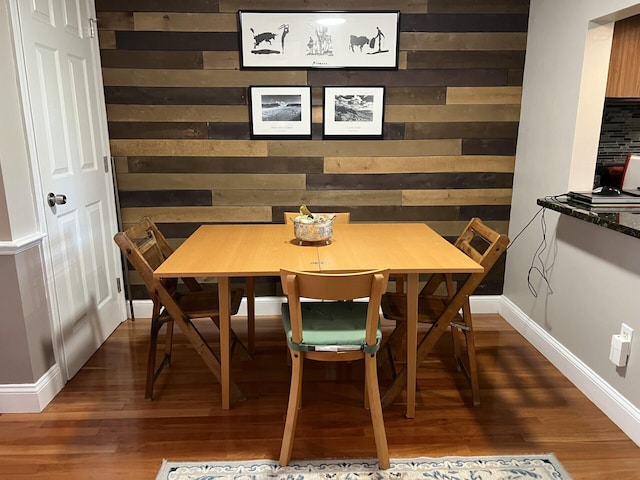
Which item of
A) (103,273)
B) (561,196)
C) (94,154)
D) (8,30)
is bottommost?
(103,273)

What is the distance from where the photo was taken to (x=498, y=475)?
184cm

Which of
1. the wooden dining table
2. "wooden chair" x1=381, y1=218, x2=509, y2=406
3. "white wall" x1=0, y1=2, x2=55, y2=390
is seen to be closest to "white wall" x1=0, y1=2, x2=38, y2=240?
"white wall" x1=0, y1=2, x2=55, y2=390

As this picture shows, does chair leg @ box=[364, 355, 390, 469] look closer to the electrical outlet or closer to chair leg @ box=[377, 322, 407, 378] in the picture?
chair leg @ box=[377, 322, 407, 378]

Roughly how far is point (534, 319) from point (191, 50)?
278cm

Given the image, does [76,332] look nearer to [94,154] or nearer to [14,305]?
[14,305]

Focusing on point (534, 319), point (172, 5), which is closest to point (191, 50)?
point (172, 5)

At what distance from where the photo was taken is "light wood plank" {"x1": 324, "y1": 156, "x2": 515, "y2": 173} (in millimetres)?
3195

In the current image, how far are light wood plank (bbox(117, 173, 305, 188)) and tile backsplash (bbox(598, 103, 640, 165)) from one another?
2.52m

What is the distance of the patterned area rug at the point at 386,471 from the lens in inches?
72.1

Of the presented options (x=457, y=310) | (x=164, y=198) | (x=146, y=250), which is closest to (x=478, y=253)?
(x=457, y=310)

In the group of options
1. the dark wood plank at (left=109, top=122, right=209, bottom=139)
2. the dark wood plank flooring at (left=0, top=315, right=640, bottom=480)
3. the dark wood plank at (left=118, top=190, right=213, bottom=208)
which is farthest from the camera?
the dark wood plank at (left=118, top=190, right=213, bottom=208)

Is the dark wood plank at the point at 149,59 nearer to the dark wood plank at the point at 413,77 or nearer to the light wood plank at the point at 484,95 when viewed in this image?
the dark wood plank at the point at 413,77

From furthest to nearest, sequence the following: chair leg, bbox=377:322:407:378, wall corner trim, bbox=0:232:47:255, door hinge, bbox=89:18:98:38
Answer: door hinge, bbox=89:18:98:38 < chair leg, bbox=377:322:407:378 < wall corner trim, bbox=0:232:47:255

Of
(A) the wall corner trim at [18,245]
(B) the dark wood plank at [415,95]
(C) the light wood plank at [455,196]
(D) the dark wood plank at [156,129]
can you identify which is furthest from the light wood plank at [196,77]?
(A) the wall corner trim at [18,245]
